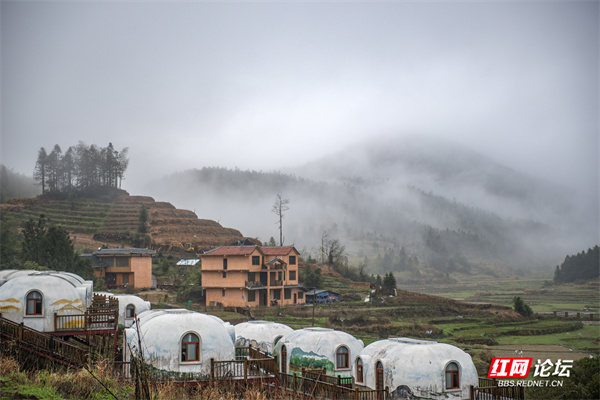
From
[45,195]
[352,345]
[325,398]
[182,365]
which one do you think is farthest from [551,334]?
[45,195]

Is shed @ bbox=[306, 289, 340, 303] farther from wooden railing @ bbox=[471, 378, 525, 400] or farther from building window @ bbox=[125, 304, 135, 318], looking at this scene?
wooden railing @ bbox=[471, 378, 525, 400]

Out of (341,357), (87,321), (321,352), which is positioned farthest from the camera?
(341,357)

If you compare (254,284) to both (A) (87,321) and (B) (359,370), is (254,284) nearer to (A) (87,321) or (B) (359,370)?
(A) (87,321)

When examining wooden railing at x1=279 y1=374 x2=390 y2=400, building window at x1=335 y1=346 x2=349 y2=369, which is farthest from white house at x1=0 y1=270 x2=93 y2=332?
building window at x1=335 y1=346 x2=349 y2=369

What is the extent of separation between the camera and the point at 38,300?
1969 centimetres

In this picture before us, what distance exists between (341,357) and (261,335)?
17.7ft

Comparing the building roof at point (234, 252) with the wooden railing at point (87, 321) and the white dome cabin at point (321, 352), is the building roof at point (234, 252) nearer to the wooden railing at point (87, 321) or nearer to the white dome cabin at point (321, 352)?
the white dome cabin at point (321, 352)

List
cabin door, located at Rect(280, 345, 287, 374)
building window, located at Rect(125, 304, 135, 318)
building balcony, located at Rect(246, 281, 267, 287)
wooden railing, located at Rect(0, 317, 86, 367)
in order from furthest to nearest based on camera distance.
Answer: building balcony, located at Rect(246, 281, 267, 287)
building window, located at Rect(125, 304, 135, 318)
cabin door, located at Rect(280, 345, 287, 374)
wooden railing, located at Rect(0, 317, 86, 367)

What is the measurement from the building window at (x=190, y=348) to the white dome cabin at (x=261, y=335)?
25.2ft

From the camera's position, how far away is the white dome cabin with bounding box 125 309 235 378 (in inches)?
688

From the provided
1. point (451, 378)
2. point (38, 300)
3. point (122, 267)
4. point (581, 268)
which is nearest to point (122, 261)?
point (122, 267)

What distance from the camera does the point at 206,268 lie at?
5331cm

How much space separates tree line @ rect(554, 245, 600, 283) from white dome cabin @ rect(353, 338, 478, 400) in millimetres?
105469

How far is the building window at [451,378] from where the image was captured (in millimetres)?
17719
